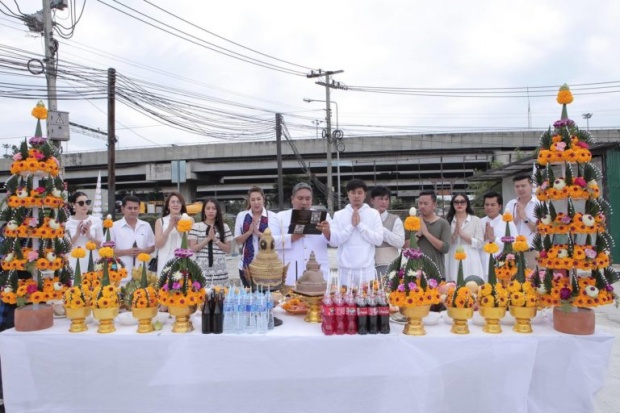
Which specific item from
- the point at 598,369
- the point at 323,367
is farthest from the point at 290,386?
the point at 598,369

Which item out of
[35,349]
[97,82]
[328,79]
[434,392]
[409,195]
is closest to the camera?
[434,392]

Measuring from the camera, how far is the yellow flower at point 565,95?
2383mm

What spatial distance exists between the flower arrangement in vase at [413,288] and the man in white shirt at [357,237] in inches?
38.6

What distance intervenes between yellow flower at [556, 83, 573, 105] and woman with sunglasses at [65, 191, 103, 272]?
12.4 feet

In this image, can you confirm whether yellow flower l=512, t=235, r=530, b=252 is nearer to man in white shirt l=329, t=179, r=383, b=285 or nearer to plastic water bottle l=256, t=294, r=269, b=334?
man in white shirt l=329, t=179, r=383, b=285

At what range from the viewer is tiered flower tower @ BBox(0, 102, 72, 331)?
8.36 feet

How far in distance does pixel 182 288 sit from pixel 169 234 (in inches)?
56.7

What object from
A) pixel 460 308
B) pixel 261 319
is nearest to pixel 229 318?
pixel 261 319

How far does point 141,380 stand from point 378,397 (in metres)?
1.32

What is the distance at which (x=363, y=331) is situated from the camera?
230 cm

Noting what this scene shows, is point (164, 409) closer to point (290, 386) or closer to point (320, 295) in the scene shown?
point (290, 386)

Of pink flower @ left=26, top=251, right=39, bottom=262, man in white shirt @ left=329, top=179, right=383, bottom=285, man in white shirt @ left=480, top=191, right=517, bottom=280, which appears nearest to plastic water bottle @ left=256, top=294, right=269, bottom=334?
man in white shirt @ left=329, top=179, right=383, bottom=285

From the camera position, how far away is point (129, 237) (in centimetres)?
391

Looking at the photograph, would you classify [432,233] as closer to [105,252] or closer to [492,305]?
[492,305]
